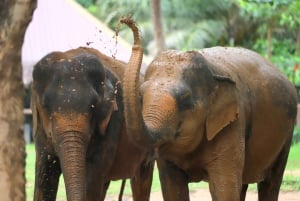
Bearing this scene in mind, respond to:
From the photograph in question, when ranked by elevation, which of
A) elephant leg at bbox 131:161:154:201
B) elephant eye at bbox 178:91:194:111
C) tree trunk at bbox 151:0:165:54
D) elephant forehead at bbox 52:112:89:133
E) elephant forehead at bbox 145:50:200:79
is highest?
tree trunk at bbox 151:0:165:54

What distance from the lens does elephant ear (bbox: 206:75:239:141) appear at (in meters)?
8.36

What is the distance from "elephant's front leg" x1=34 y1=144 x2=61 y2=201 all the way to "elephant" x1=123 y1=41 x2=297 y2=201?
3.34 feet

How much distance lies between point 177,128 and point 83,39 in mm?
17112

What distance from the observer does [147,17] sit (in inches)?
1651

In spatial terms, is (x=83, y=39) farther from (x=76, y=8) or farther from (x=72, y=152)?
(x=72, y=152)

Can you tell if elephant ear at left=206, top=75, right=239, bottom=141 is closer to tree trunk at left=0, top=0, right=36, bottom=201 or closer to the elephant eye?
the elephant eye

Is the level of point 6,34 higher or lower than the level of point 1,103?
higher

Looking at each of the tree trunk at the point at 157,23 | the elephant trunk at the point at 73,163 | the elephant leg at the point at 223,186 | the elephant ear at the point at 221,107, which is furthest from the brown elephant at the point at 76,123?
the tree trunk at the point at 157,23

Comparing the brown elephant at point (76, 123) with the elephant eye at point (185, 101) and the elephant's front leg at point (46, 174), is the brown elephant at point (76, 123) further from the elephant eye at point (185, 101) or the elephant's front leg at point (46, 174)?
the elephant eye at point (185, 101)

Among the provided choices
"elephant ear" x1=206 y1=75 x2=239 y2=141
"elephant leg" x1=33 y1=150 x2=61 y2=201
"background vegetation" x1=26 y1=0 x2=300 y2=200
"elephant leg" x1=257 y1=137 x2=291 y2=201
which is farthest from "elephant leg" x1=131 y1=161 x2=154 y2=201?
"background vegetation" x1=26 y1=0 x2=300 y2=200

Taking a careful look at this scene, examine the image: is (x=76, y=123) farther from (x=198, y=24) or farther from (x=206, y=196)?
(x=198, y=24)

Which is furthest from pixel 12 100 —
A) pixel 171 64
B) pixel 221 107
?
pixel 221 107

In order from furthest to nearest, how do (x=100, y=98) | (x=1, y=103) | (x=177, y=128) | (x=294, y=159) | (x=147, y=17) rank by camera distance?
(x=147, y=17)
(x=294, y=159)
(x=100, y=98)
(x=177, y=128)
(x=1, y=103)

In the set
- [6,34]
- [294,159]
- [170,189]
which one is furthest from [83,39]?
[6,34]
